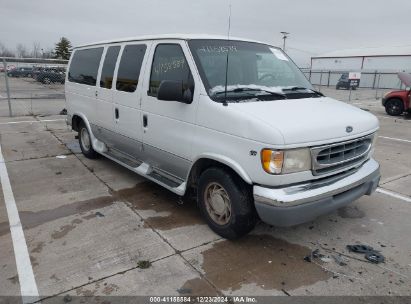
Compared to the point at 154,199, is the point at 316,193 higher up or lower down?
higher up

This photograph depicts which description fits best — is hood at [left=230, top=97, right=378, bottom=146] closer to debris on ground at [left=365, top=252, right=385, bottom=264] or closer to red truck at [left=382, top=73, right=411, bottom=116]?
debris on ground at [left=365, top=252, right=385, bottom=264]

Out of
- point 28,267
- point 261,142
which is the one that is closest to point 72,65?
point 28,267

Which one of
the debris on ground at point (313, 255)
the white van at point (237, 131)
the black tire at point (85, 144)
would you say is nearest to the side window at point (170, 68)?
the white van at point (237, 131)

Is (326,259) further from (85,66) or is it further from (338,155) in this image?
(85,66)

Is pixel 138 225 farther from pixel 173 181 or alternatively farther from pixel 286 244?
pixel 286 244

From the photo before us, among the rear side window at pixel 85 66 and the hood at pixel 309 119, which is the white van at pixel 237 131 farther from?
the rear side window at pixel 85 66

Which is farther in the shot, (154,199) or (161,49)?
(154,199)

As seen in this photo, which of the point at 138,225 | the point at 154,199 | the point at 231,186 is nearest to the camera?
the point at 231,186

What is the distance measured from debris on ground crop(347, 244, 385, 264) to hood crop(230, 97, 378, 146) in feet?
3.89

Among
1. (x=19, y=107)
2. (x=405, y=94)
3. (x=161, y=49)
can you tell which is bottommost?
(x=19, y=107)

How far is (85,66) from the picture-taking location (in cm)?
642

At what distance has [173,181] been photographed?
14.6 feet

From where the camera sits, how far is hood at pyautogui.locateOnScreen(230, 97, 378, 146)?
10.6 feet

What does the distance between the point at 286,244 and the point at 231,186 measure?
942 millimetres
